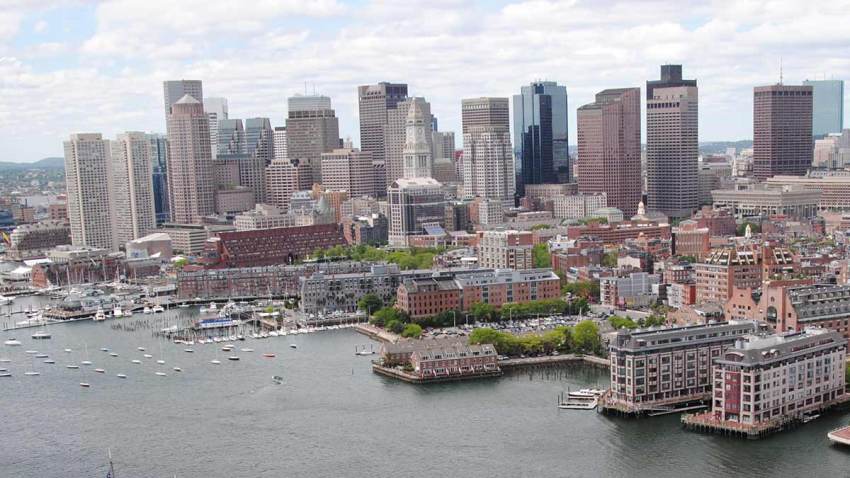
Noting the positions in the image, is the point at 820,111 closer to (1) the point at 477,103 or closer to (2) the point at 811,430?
(1) the point at 477,103

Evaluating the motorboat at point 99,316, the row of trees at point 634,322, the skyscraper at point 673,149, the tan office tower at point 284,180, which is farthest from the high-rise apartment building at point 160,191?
the row of trees at point 634,322

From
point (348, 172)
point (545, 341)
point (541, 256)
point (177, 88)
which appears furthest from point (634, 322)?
point (177, 88)

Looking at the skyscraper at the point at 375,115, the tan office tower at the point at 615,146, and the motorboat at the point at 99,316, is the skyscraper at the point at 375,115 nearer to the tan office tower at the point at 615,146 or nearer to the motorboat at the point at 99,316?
the tan office tower at the point at 615,146

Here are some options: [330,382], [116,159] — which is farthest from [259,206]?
[330,382]

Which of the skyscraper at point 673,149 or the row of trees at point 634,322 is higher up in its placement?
the skyscraper at point 673,149

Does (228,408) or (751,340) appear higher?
(751,340)

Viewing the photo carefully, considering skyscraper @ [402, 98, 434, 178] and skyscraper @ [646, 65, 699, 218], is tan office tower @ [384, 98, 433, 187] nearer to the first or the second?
skyscraper @ [402, 98, 434, 178]

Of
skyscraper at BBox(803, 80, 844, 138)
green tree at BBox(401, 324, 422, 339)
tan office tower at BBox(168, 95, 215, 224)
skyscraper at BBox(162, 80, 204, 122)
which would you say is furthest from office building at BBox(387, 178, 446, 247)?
skyscraper at BBox(803, 80, 844, 138)
